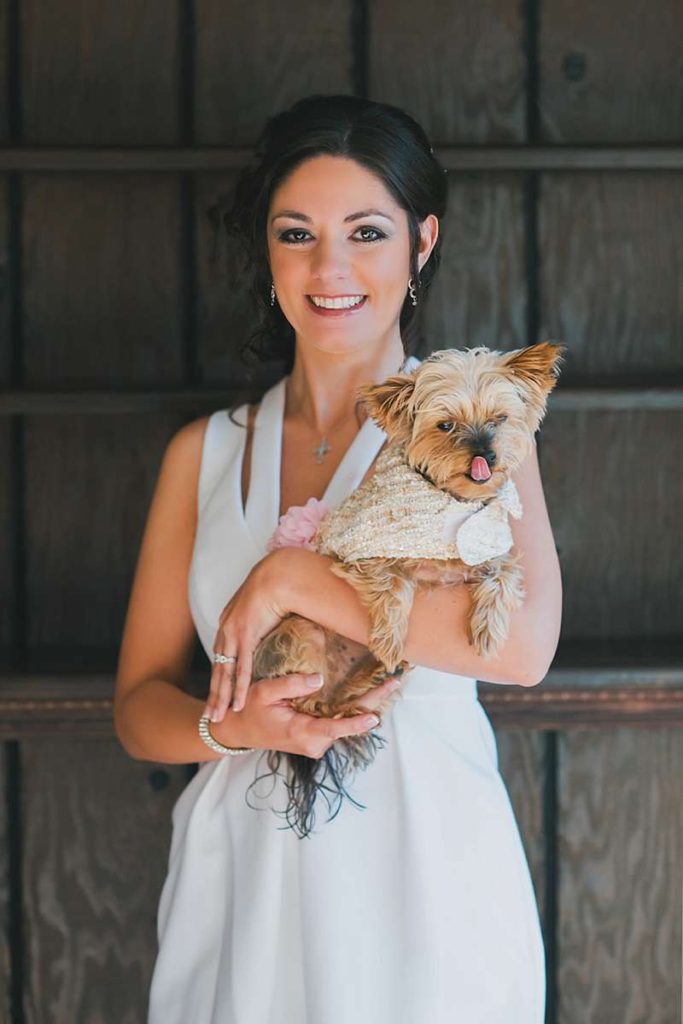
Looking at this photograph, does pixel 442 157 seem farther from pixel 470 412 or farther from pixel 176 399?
pixel 470 412

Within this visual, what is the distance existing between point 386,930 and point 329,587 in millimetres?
476

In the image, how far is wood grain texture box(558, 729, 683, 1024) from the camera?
218 centimetres

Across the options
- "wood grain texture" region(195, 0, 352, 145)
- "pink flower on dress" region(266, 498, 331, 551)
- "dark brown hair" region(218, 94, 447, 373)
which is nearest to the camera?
"pink flower on dress" region(266, 498, 331, 551)

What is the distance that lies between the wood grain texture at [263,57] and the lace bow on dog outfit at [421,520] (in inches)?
44.1

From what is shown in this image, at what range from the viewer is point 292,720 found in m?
1.34

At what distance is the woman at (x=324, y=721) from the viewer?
1.37 metres

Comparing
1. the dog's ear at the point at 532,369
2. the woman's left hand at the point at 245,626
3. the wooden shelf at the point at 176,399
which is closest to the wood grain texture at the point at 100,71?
the wooden shelf at the point at 176,399

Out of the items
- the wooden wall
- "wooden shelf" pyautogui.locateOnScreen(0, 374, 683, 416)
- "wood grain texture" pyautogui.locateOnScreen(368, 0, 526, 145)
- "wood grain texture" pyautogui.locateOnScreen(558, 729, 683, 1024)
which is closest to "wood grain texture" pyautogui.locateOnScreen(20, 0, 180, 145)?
the wooden wall

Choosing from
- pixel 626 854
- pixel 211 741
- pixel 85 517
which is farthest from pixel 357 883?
pixel 85 517

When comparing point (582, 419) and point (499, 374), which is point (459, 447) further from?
point (582, 419)

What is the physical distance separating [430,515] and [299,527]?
0.27 meters

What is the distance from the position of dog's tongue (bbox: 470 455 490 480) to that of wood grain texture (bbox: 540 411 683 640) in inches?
43.1

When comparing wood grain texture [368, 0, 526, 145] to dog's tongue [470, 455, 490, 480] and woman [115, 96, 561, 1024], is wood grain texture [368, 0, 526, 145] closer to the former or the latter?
woman [115, 96, 561, 1024]

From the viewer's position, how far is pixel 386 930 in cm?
146
